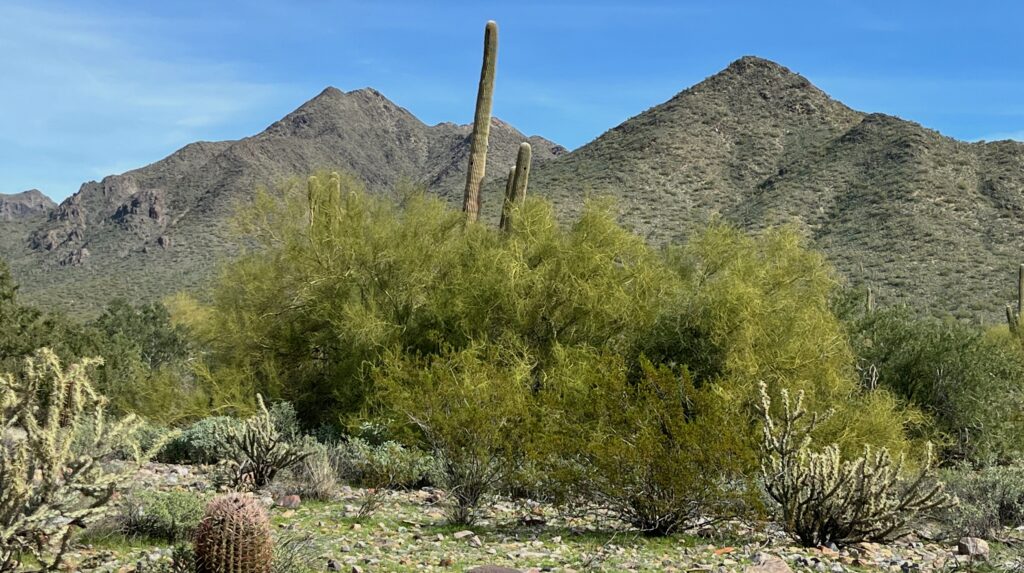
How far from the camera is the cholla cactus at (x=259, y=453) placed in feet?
34.2

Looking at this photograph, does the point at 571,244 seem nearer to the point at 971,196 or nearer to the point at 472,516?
the point at 472,516

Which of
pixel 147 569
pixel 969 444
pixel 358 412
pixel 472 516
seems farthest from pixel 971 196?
pixel 147 569

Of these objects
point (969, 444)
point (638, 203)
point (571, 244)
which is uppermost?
point (638, 203)

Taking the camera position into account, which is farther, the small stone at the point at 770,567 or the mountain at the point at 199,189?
the mountain at the point at 199,189

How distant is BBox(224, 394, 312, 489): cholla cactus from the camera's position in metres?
10.4

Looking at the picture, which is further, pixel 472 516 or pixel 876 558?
pixel 472 516

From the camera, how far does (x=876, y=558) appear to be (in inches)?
300

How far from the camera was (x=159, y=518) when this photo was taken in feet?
25.1

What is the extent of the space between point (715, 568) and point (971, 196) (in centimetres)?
3911

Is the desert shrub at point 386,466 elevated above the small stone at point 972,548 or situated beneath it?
situated beneath

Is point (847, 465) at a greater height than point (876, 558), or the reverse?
point (847, 465)

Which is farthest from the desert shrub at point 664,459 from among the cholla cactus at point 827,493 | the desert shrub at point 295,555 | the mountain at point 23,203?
the mountain at point 23,203

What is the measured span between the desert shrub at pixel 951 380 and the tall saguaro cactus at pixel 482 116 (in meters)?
8.78

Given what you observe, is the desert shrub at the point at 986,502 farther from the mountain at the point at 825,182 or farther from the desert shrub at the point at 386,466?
the mountain at the point at 825,182
